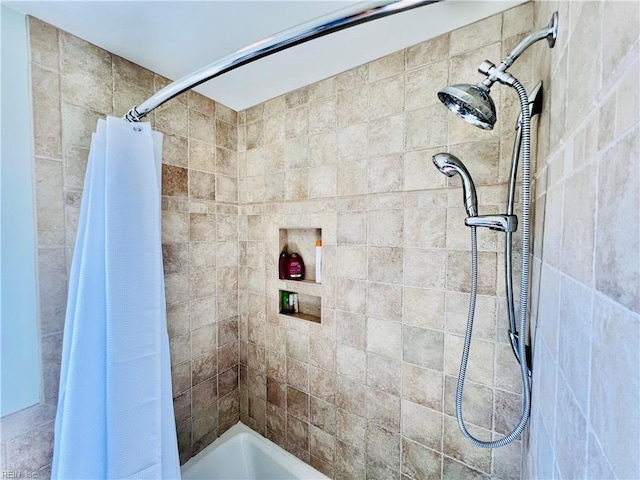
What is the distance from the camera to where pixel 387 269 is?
1.18 meters

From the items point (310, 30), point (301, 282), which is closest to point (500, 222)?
point (310, 30)

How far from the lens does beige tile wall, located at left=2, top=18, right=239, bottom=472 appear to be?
962mm

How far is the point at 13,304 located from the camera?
896 millimetres

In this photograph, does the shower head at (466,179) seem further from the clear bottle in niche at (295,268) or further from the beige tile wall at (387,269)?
the clear bottle in niche at (295,268)

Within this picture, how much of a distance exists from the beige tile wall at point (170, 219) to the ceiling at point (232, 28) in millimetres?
112

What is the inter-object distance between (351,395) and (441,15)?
1695mm

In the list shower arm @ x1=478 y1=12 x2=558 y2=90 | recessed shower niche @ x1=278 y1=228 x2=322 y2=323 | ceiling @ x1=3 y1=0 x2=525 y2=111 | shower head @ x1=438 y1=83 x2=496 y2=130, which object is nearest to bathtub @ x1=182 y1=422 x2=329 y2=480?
recessed shower niche @ x1=278 y1=228 x2=322 y2=323

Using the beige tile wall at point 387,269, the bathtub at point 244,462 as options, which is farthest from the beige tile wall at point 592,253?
the bathtub at point 244,462

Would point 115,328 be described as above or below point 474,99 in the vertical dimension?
below

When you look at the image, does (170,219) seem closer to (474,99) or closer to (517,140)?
(474,99)

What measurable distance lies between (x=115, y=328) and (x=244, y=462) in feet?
4.33

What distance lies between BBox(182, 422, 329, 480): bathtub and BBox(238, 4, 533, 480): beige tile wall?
66 mm

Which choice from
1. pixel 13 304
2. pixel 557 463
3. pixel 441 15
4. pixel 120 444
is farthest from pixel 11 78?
pixel 557 463

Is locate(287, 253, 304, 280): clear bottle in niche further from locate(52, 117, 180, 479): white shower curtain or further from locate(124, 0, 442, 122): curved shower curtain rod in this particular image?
locate(124, 0, 442, 122): curved shower curtain rod
